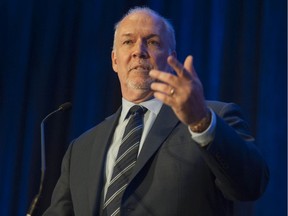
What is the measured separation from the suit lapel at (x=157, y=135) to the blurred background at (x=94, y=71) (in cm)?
75

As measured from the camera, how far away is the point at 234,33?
2607 mm

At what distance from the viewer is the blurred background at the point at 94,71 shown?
2432mm

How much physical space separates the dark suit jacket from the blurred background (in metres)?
0.72

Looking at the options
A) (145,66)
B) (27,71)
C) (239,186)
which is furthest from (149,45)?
(27,71)

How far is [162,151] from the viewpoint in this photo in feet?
5.65

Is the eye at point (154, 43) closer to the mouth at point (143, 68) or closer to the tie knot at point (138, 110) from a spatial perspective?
the mouth at point (143, 68)

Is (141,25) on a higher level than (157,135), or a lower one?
higher

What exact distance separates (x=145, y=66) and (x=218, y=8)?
0.87 metres

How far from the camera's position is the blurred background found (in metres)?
2.43

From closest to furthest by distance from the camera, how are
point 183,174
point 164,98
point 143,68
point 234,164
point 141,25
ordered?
point 164,98, point 234,164, point 183,174, point 143,68, point 141,25

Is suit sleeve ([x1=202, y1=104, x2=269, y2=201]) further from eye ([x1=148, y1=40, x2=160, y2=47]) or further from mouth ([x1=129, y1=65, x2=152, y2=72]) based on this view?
eye ([x1=148, y1=40, x2=160, y2=47])

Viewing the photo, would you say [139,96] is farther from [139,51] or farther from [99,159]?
[99,159]

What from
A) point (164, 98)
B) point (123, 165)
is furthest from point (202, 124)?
point (123, 165)

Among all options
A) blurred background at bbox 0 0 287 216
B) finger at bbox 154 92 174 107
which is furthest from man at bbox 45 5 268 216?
blurred background at bbox 0 0 287 216
